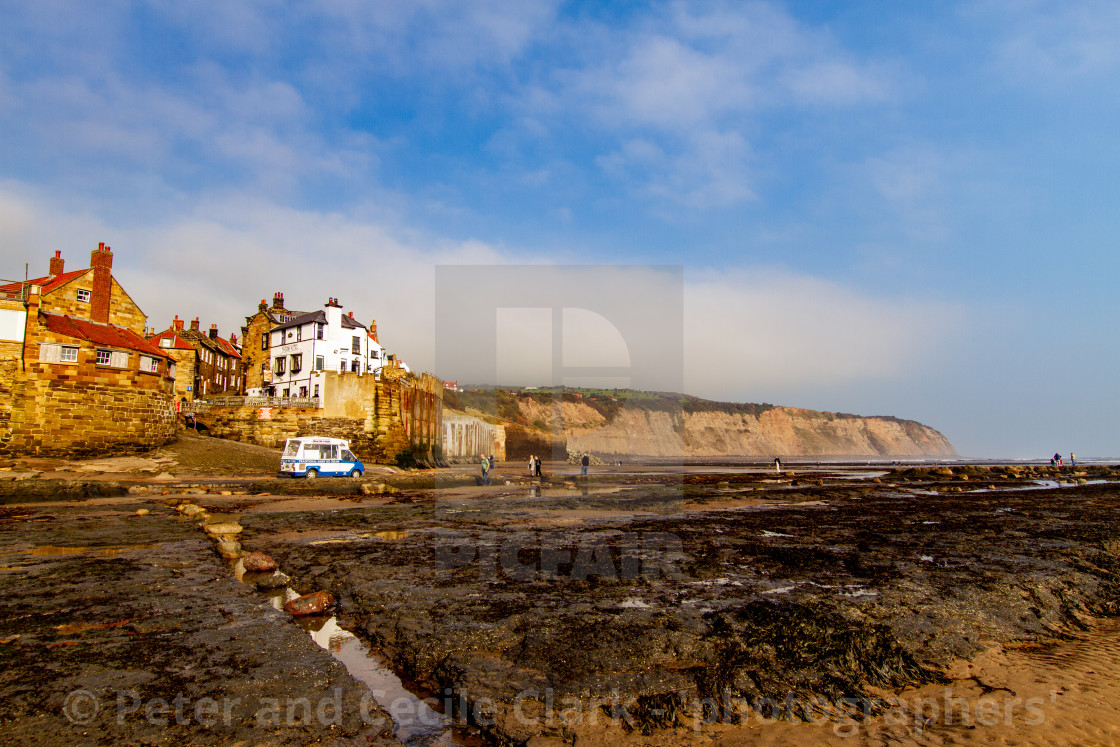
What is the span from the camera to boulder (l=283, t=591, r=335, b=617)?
6.60 metres

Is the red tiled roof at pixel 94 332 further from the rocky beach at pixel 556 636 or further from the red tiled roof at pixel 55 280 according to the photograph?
the rocky beach at pixel 556 636

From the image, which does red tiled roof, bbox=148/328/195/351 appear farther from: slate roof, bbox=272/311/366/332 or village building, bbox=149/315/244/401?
slate roof, bbox=272/311/366/332

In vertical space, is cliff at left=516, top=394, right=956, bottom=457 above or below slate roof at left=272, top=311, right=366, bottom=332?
below

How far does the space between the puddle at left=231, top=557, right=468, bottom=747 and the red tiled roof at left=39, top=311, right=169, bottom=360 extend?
2878cm

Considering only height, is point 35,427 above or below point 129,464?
above

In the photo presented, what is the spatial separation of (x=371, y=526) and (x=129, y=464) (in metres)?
20.5

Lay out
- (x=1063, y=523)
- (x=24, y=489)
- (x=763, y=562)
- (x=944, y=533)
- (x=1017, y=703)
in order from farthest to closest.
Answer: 1. (x=24, y=489)
2. (x=1063, y=523)
3. (x=944, y=533)
4. (x=763, y=562)
5. (x=1017, y=703)

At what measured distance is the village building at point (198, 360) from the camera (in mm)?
47897

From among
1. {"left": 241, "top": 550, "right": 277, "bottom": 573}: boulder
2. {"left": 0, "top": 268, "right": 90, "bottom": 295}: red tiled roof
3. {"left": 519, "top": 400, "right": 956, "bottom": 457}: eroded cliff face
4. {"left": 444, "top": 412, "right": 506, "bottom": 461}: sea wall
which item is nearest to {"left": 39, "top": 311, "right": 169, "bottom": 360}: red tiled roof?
{"left": 0, "top": 268, "right": 90, "bottom": 295}: red tiled roof

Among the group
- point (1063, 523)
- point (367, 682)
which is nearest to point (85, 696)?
point (367, 682)

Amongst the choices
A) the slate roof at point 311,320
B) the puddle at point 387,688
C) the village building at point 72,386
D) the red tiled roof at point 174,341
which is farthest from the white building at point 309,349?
the puddle at point 387,688

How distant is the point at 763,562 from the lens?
9.75m

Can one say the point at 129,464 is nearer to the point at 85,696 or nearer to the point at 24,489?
the point at 24,489

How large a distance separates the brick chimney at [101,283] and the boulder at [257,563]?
3920 centimetres
